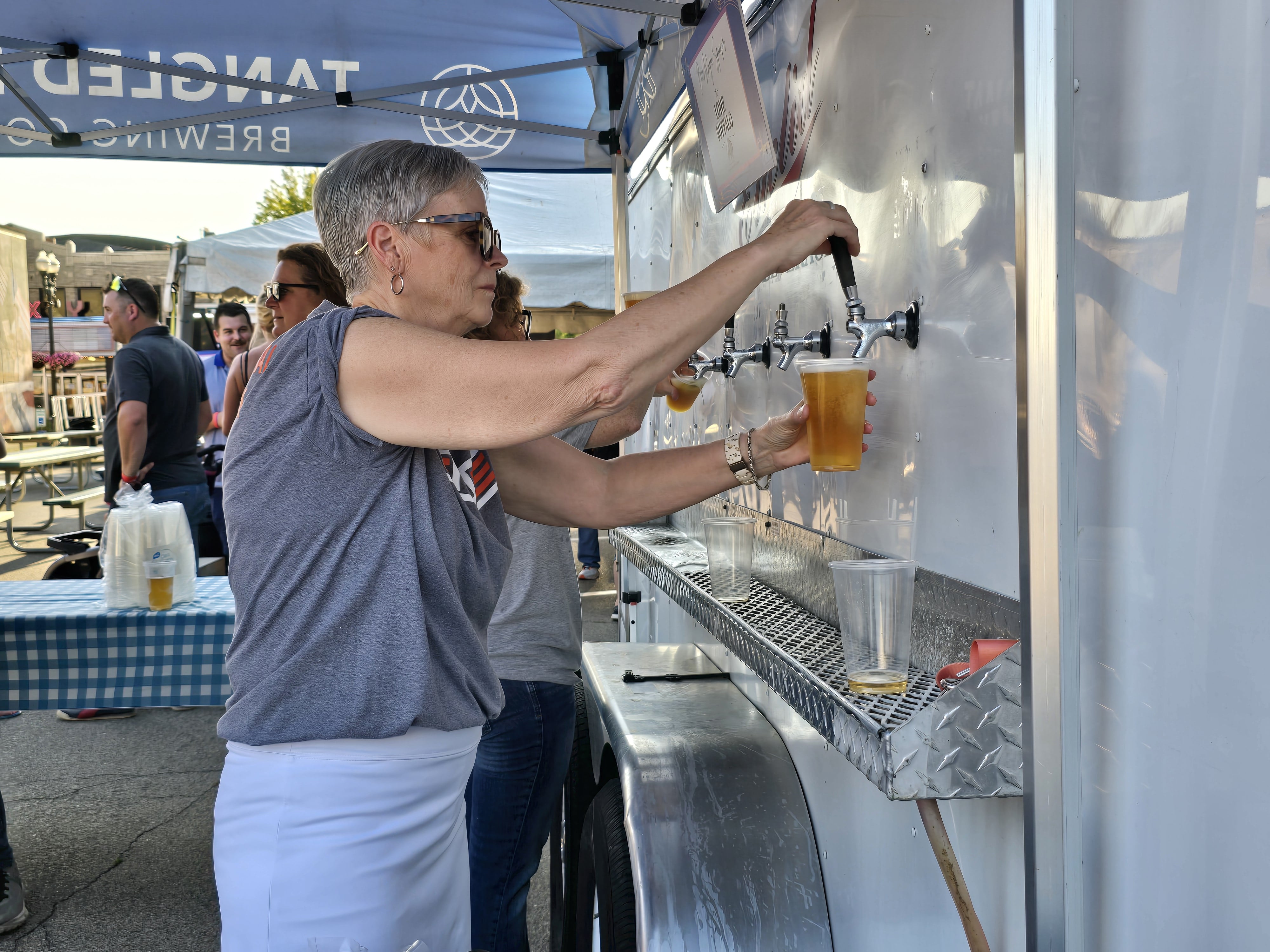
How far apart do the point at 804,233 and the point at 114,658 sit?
107 inches

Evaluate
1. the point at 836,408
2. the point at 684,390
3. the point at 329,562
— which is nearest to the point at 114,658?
the point at 684,390

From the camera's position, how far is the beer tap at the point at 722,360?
89.1 inches

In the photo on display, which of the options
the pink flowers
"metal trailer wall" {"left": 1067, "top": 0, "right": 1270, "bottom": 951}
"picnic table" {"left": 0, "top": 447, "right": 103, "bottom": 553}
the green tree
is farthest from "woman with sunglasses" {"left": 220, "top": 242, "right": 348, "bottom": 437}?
the green tree

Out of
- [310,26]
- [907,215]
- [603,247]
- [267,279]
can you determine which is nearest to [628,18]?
[310,26]

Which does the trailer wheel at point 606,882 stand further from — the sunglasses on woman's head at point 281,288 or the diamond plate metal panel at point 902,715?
the sunglasses on woman's head at point 281,288

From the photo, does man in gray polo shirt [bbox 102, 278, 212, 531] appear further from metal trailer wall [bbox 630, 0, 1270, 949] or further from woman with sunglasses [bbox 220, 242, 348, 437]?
metal trailer wall [bbox 630, 0, 1270, 949]

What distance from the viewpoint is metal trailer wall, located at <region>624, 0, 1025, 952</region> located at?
1.17 m

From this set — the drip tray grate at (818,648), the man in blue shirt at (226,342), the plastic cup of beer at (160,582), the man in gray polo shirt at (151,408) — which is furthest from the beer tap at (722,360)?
the man in blue shirt at (226,342)

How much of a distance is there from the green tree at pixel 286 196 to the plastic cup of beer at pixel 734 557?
24097 millimetres

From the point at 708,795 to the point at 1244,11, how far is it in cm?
166

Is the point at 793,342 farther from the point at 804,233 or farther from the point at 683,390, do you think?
the point at 683,390

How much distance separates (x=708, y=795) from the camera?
203 cm

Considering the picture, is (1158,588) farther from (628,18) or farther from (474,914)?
(628,18)

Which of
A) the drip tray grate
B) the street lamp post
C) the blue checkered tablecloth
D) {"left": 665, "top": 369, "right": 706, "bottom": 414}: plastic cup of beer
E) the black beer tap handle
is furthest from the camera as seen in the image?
the street lamp post
